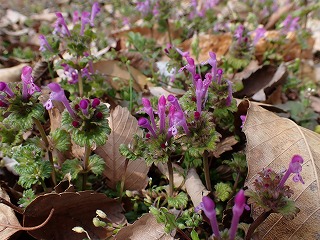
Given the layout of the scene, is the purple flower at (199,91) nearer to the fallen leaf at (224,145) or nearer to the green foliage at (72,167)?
the fallen leaf at (224,145)

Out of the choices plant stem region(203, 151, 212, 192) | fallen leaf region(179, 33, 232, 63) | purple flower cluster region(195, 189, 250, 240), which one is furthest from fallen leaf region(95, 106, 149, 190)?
fallen leaf region(179, 33, 232, 63)

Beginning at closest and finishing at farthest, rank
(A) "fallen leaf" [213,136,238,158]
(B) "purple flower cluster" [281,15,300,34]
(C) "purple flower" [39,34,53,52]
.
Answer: (A) "fallen leaf" [213,136,238,158], (C) "purple flower" [39,34,53,52], (B) "purple flower cluster" [281,15,300,34]

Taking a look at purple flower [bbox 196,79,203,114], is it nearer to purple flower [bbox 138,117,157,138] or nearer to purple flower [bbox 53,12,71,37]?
purple flower [bbox 138,117,157,138]

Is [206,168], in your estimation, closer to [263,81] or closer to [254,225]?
[254,225]

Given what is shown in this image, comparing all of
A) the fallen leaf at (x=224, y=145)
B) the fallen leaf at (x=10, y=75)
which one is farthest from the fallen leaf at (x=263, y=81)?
the fallen leaf at (x=10, y=75)

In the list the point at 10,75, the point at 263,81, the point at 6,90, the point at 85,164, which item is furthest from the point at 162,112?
the point at 10,75

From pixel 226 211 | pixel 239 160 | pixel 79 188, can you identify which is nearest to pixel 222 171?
pixel 239 160
